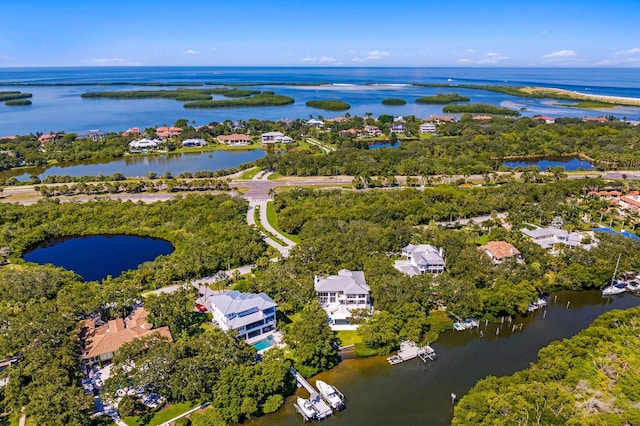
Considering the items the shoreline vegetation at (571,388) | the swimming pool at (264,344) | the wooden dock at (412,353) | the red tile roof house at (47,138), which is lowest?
the wooden dock at (412,353)

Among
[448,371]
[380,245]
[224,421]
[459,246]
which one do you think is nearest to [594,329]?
[448,371]

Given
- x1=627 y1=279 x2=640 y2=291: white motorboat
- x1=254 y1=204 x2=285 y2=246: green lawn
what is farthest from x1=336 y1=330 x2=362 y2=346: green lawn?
x1=627 y1=279 x2=640 y2=291: white motorboat

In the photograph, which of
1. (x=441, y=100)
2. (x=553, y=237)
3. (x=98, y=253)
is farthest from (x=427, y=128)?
(x=98, y=253)

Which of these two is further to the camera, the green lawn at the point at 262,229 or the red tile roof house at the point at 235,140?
the red tile roof house at the point at 235,140

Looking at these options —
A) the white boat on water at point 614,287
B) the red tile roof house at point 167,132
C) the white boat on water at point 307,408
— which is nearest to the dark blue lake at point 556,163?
the white boat on water at point 614,287

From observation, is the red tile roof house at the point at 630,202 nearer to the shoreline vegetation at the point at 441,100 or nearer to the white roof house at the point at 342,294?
the white roof house at the point at 342,294
